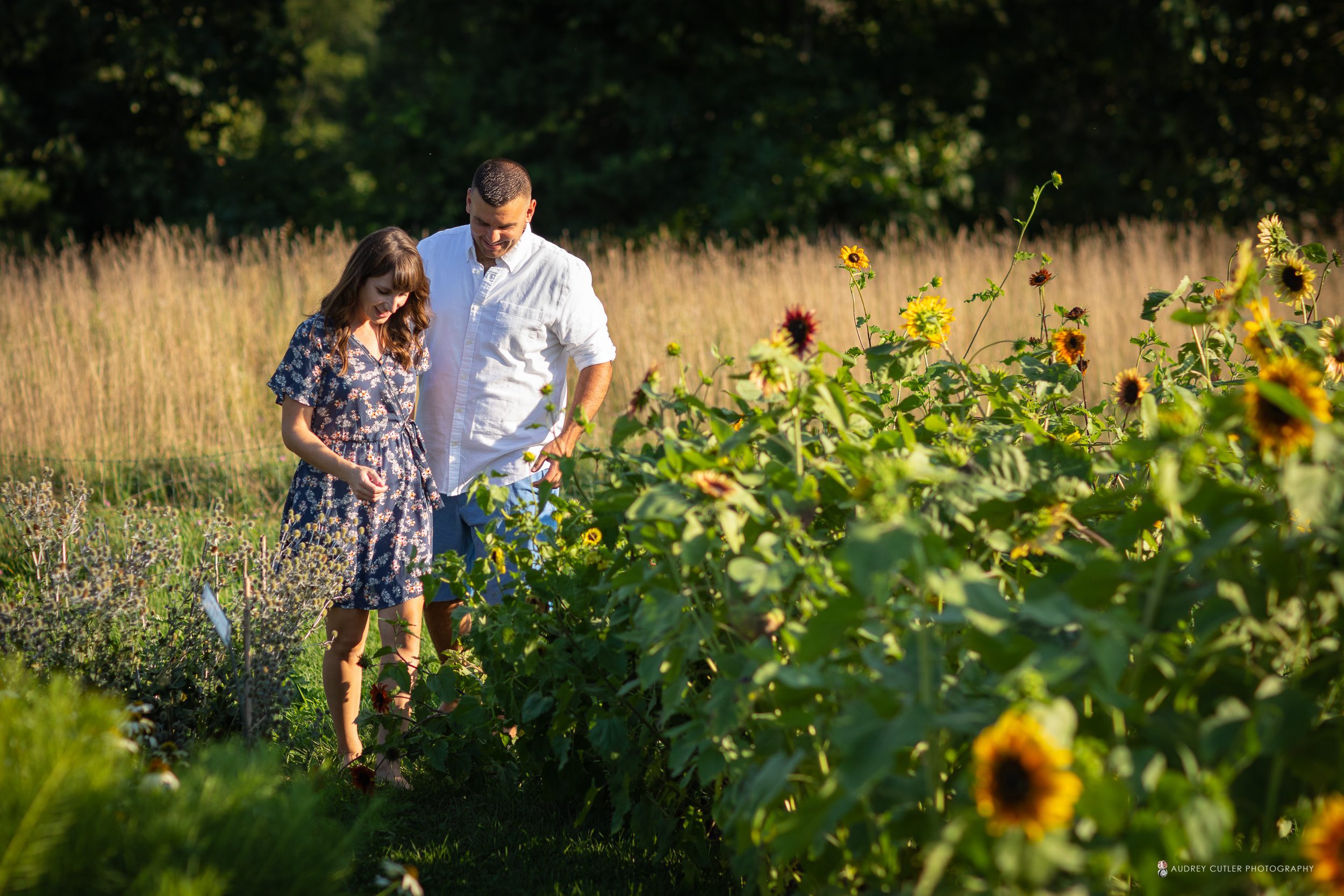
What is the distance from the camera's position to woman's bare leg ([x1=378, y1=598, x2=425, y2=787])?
8.38 feet

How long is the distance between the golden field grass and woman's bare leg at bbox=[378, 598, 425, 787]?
2.78 m

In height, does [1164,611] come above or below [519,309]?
below

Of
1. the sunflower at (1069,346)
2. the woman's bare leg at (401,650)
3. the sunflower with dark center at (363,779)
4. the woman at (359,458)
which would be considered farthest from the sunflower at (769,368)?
the sunflower with dark center at (363,779)

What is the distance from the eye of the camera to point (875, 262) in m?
8.23

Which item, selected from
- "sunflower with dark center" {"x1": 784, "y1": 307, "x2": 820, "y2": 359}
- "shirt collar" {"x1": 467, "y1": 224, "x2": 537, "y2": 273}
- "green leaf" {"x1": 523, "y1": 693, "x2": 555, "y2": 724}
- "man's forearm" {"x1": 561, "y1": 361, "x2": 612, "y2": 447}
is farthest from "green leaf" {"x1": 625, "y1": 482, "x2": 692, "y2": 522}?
"shirt collar" {"x1": 467, "y1": 224, "x2": 537, "y2": 273}

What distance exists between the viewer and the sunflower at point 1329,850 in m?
0.99

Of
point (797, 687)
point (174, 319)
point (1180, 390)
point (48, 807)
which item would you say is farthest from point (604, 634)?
point (174, 319)

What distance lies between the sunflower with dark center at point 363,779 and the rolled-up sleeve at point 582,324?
1.27 m

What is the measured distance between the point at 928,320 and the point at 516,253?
4.52 ft

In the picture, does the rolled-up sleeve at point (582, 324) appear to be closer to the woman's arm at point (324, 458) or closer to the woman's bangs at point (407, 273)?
the woman's bangs at point (407, 273)

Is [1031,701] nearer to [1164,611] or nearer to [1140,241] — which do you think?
[1164,611]

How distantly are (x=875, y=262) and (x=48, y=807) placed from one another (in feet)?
25.0

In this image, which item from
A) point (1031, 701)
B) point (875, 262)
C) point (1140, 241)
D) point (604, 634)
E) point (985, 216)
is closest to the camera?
point (1031, 701)

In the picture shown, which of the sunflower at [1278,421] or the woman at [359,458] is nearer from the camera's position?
the sunflower at [1278,421]
